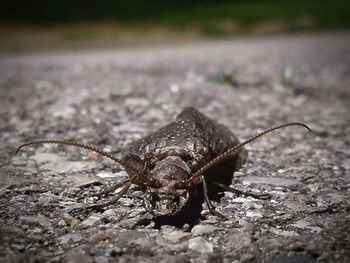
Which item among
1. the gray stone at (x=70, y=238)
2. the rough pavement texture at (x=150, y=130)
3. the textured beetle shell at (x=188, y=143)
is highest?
the textured beetle shell at (x=188, y=143)

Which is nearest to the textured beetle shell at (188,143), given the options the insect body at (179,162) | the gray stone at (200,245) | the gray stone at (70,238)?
the insect body at (179,162)

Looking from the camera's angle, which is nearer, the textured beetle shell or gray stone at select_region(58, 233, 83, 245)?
gray stone at select_region(58, 233, 83, 245)

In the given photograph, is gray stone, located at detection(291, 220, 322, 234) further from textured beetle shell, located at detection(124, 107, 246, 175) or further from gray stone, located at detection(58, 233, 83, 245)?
gray stone, located at detection(58, 233, 83, 245)

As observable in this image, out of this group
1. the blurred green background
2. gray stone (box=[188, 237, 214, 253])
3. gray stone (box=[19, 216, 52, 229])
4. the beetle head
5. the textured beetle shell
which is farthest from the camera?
the blurred green background

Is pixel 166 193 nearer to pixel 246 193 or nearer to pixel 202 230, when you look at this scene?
pixel 202 230

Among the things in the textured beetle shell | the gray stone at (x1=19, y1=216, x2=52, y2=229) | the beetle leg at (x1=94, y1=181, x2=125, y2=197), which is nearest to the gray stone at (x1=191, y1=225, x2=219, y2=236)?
the textured beetle shell

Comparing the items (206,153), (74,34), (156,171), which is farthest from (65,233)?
(74,34)

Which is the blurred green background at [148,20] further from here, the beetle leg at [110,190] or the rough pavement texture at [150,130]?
the beetle leg at [110,190]

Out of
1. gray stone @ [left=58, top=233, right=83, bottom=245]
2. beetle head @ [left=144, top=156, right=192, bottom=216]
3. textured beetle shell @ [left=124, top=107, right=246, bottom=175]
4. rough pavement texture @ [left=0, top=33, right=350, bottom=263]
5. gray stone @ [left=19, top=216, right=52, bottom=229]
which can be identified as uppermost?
textured beetle shell @ [left=124, top=107, right=246, bottom=175]

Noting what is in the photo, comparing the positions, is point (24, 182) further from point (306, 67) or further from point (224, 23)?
point (224, 23)
